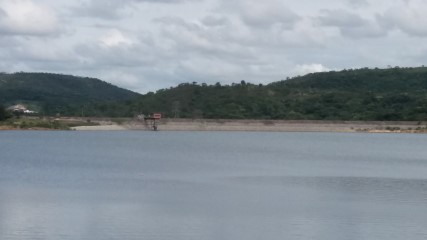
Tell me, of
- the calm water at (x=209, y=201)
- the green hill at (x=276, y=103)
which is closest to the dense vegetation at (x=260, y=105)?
the green hill at (x=276, y=103)

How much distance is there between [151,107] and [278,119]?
27413 millimetres

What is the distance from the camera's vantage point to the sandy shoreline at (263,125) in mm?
160000

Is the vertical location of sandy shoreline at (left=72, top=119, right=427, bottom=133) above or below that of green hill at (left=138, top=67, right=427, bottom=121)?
below

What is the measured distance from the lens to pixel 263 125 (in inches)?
6398

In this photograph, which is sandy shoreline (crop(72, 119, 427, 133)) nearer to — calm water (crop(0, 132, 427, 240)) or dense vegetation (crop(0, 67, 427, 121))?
dense vegetation (crop(0, 67, 427, 121))

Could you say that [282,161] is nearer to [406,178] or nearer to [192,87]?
[406,178]

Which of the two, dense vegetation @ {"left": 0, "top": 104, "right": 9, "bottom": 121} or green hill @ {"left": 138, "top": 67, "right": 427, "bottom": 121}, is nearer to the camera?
dense vegetation @ {"left": 0, "top": 104, "right": 9, "bottom": 121}

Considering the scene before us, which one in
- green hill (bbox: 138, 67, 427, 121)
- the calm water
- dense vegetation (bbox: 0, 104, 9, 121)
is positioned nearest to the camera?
the calm water

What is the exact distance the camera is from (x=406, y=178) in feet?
168

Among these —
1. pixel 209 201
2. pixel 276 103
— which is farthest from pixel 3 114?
pixel 209 201

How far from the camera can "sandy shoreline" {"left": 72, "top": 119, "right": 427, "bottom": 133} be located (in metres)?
160

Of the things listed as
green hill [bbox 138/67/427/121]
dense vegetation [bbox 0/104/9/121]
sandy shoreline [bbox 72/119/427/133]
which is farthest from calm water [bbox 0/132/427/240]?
green hill [bbox 138/67/427/121]

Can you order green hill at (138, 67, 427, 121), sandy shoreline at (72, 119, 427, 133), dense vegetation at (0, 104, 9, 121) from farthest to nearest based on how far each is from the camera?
green hill at (138, 67, 427, 121) < sandy shoreline at (72, 119, 427, 133) < dense vegetation at (0, 104, 9, 121)

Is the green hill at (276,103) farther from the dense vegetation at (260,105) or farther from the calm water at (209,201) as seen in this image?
the calm water at (209,201)
